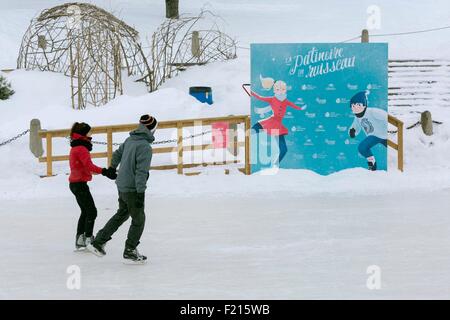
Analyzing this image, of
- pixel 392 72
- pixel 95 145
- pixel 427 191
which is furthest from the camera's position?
pixel 392 72

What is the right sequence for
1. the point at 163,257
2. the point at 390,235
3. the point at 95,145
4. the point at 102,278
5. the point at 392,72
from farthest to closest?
the point at 392,72 < the point at 95,145 < the point at 390,235 < the point at 163,257 < the point at 102,278

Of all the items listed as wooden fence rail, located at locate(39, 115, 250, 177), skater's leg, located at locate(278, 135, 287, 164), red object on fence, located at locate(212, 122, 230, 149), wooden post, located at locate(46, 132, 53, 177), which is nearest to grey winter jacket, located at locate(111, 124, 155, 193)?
wooden fence rail, located at locate(39, 115, 250, 177)

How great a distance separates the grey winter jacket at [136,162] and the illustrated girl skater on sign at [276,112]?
8859mm

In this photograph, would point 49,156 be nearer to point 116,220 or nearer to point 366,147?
point 366,147

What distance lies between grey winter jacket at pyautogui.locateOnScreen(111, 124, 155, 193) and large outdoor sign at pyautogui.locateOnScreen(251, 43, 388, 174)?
8.87 metres

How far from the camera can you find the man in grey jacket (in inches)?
413

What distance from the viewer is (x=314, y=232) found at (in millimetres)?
13023

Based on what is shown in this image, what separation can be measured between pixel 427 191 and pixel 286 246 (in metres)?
6.11

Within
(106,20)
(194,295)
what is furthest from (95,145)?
(194,295)

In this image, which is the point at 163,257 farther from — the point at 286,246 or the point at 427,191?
the point at 427,191

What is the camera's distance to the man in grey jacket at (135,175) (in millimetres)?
10492

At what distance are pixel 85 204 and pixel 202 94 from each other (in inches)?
513

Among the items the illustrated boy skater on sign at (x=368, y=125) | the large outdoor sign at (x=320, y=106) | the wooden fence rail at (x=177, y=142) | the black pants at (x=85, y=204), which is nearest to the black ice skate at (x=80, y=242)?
the black pants at (x=85, y=204)

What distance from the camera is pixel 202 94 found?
2441 cm
